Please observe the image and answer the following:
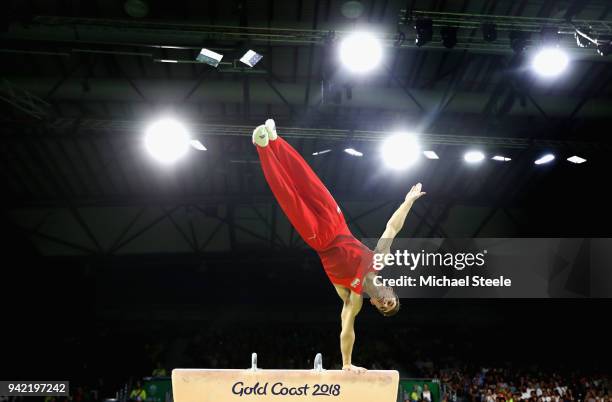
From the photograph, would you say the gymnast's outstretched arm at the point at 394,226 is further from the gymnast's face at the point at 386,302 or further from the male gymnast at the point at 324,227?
the gymnast's face at the point at 386,302

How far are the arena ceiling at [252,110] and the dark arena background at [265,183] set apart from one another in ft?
0.14

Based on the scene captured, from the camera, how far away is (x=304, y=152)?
455 inches

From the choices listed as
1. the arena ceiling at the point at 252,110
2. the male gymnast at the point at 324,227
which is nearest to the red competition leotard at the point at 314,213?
the male gymnast at the point at 324,227

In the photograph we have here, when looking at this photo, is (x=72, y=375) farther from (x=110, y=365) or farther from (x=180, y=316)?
(x=180, y=316)

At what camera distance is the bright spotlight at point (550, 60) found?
8109 millimetres

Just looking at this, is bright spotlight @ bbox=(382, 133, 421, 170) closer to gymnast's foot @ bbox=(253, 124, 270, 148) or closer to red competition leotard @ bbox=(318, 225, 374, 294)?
red competition leotard @ bbox=(318, 225, 374, 294)

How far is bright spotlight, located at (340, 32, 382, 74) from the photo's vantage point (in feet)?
25.8

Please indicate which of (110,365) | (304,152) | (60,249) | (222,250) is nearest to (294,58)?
(304,152)

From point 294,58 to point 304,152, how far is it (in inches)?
107

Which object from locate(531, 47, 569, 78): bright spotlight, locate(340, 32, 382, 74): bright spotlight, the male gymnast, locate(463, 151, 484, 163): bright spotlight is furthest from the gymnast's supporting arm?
locate(463, 151, 484, 163): bright spotlight

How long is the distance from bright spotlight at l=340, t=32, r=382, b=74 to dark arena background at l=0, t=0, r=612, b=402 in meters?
0.04

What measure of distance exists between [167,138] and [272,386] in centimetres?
588

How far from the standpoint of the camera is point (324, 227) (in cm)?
436

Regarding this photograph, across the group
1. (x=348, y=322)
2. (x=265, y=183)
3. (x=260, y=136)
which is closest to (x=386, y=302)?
(x=348, y=322)
